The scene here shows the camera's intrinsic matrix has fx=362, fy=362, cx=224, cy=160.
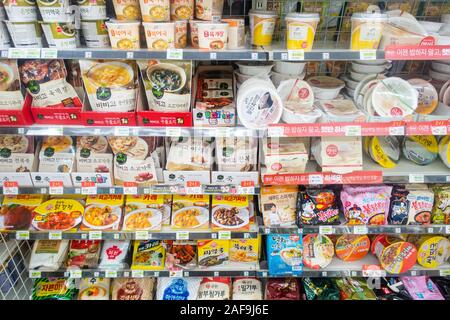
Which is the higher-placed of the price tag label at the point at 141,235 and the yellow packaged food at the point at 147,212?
the yellow packaged food at the point at 147,212

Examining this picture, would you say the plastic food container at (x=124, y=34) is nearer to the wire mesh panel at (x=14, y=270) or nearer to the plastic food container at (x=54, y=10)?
the plastic food container at (x=54, y=10)

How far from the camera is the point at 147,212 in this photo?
2.24 metres

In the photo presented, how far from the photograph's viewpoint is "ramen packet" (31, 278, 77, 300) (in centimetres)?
233

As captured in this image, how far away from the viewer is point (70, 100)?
1933 millimetres

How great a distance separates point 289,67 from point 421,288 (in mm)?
1680

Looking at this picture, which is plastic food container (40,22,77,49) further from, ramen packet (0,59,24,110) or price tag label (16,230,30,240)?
price tag label (16,230,30,240)

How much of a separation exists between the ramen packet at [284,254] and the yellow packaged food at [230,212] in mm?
213

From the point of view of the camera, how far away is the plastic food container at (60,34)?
1.68 m

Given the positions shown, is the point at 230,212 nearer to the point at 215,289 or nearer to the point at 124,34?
the point at 215,289

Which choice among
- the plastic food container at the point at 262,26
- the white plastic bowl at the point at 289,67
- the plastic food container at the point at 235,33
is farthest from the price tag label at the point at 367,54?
the plastic food container at the point at 235,33

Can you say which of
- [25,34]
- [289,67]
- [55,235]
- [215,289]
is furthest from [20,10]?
[215,289]
